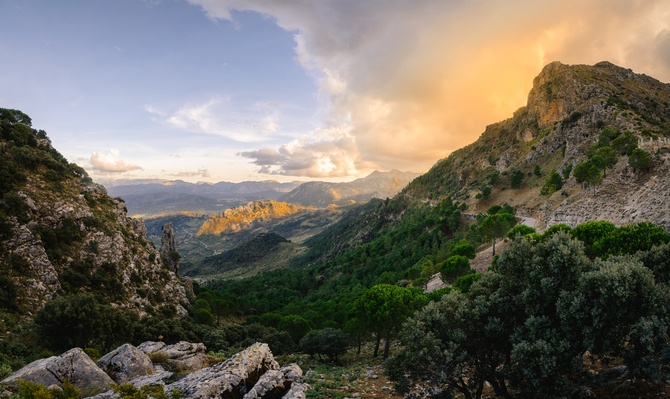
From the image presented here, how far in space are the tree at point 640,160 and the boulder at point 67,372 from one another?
78.3 meters

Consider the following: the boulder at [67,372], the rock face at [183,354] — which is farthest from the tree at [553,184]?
the boulder at [67,372]

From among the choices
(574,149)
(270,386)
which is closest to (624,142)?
(574,149)

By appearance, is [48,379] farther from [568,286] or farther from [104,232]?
[104,232]

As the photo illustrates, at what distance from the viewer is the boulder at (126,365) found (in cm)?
1686

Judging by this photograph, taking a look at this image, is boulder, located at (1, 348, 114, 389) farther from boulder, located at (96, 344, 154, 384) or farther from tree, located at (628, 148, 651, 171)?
tree, located at (628, 148, 651, 171)

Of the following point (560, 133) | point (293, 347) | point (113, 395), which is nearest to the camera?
point (113, 395)

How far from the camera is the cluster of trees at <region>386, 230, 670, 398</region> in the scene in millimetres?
10383

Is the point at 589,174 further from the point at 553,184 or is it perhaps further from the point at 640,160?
the point at 553,184

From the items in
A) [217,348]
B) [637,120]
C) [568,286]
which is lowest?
[217,348]

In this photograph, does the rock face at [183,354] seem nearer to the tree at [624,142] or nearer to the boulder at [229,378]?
the boulder at [229,378]

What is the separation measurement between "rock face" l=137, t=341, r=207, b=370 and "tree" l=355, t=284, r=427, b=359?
1934 centimetres

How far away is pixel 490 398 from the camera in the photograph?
15.5 m

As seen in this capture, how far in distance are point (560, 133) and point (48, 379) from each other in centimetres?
14547

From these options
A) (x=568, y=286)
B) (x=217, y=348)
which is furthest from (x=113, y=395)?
(x=217, y=348)
